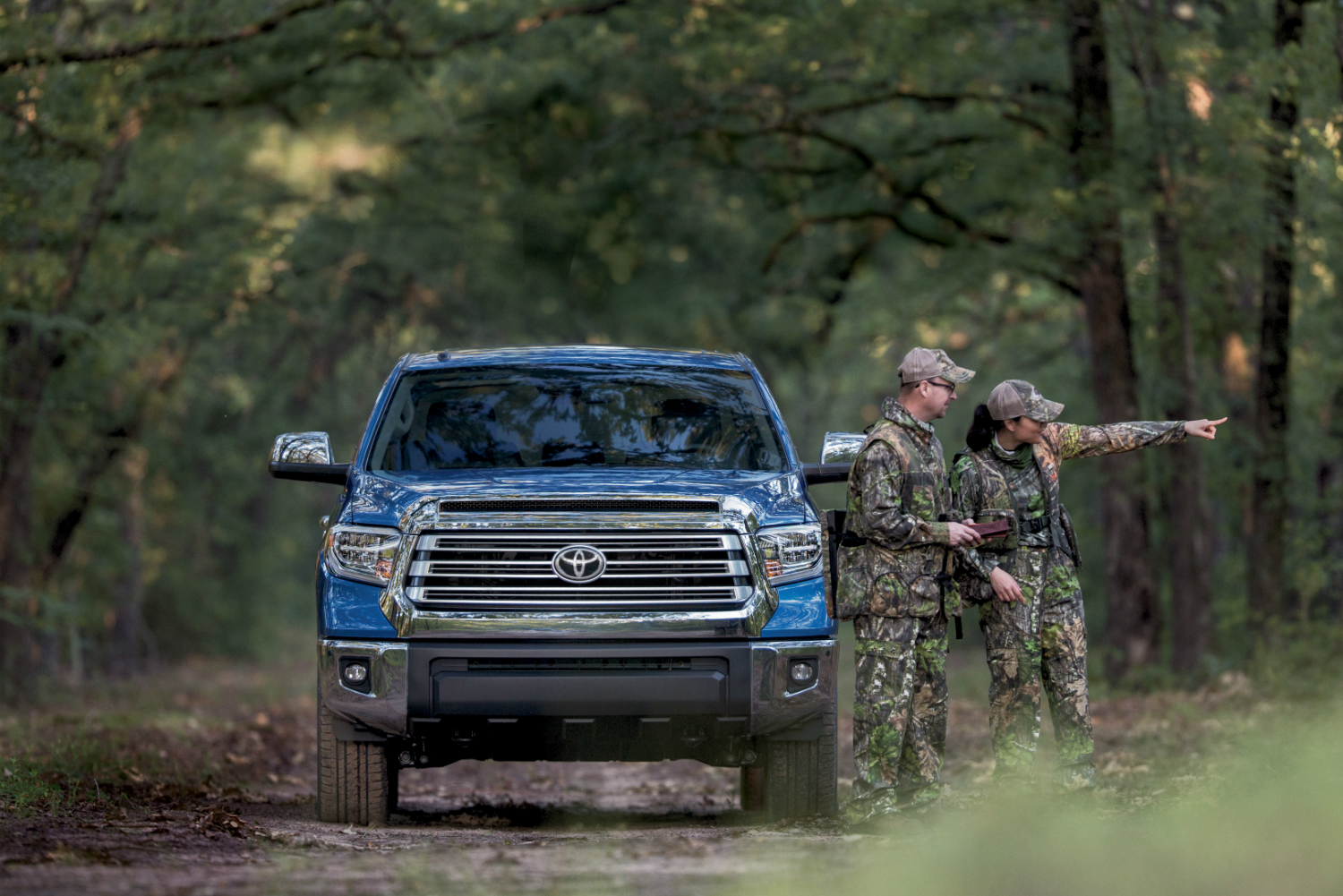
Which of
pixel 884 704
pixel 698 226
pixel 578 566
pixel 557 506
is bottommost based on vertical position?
pixel 884 704

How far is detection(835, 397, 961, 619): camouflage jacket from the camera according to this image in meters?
7.44

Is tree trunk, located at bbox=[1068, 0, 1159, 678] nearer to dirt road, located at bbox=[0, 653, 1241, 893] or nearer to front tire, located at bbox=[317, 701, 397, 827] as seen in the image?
dirt road, located at bbox=[0, 653, 1241, 893]

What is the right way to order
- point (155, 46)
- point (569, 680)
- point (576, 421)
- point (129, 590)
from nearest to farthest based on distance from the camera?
point (569, 680) → point (576, 421) → point (155, 46) → point (129, 590)

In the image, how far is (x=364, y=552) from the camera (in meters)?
7.36

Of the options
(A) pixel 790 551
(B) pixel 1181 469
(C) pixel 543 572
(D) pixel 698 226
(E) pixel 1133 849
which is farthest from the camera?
(D) pixel 698 226

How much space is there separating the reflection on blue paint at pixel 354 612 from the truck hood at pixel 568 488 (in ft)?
0.95

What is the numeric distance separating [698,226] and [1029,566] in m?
17.8

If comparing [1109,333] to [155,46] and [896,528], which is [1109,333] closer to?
[155,46]

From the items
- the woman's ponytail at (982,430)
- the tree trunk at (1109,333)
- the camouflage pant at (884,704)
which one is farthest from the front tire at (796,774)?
the tree trunk at (1109,333)

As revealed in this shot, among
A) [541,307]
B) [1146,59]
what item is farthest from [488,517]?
[541,307]

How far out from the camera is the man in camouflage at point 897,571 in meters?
7.46

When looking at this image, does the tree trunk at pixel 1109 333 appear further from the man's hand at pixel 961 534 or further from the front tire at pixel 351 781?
the front tire at pixel 351 781

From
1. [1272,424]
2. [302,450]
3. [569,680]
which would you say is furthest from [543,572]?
[1272,424]

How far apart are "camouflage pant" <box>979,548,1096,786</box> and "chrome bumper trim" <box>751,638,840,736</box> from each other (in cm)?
95
